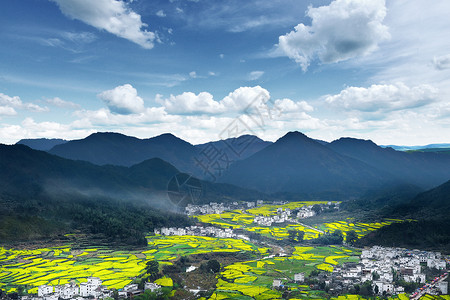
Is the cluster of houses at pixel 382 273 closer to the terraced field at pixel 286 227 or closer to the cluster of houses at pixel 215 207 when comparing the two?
the terraced field at pixel 286 227

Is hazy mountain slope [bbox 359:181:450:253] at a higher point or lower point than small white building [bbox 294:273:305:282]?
higher

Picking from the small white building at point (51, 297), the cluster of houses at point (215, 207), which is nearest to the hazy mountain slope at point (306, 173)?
the cluster of houses at point (215, 207)

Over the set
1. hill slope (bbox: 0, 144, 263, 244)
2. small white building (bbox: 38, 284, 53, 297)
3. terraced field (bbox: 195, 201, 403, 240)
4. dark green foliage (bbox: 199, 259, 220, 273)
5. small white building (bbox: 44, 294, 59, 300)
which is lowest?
terraced field (bbox: 195, 201, 403, 240)

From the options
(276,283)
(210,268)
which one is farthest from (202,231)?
(276,283)

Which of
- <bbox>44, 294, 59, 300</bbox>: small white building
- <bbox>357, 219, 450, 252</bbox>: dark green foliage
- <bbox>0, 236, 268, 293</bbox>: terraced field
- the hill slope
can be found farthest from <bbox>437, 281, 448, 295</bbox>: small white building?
the hill slope

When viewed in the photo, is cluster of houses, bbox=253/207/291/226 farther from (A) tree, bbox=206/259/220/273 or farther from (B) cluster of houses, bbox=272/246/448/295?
(A) tree, bbox=206/259/220/273

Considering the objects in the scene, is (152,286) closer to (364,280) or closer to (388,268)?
(364,280)
